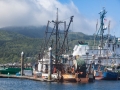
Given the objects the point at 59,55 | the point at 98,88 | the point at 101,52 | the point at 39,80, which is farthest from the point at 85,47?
the point at 98,88

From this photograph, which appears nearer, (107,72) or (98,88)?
(98,88)

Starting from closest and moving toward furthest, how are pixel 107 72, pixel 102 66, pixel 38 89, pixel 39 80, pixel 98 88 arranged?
1. pixel 38 89
2. pixel 98 88
3. pixel 39 80
4. pixel 107 72
5. pixel 102 66

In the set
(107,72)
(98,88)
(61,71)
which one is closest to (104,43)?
(107,72)

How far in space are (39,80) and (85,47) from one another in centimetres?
2584

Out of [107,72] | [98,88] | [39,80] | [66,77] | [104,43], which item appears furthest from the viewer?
[104,43]

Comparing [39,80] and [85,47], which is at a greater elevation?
[85,47]

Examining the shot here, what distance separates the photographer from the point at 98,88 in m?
62.1

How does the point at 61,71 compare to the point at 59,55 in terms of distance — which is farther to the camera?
the point at 59,55

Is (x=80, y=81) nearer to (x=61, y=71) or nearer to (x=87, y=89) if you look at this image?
(x=61, y=71)

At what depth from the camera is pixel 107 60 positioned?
3669 inches

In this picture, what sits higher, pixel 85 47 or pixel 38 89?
pixel 85 47

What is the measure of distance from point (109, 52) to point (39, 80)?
26.9 m

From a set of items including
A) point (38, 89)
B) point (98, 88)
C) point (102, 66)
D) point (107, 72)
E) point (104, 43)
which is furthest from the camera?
point (104, 43)

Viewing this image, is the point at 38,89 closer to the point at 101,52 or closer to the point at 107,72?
Result: the point at 107,72
